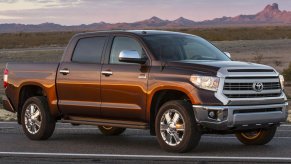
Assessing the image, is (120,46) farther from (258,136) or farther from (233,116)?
(258,136)

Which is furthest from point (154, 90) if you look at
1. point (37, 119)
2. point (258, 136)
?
point (37, 119)

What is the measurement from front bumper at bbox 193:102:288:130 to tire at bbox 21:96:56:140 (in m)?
3.17

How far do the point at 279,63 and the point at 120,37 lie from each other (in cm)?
2887

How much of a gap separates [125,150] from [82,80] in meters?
1.51

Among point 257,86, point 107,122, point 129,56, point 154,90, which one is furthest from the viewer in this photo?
point 107,122

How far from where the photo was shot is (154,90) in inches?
420

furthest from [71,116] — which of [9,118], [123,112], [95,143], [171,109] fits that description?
[9,118]

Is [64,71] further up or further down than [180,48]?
further down

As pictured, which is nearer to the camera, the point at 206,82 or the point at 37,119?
the point at 206,82

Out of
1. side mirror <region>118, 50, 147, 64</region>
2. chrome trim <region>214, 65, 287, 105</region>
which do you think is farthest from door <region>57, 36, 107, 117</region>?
chrome trim <region>214, 65, 287, 105</region>

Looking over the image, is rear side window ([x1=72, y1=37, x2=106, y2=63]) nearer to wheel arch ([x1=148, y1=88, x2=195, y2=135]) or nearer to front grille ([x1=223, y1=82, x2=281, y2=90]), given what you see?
wheel arch ([x1=148, y1=88, x2=195, y2=135])

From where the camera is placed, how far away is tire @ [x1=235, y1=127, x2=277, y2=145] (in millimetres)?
11286

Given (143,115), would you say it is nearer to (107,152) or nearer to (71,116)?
(107,152)

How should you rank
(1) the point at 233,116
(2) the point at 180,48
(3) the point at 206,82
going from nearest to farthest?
(1) the point at 233,116 → (3) the point at 206,82 → (2) the point at 180,48
